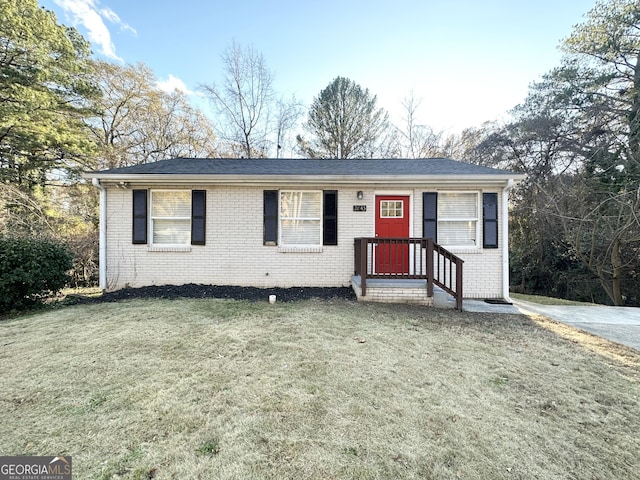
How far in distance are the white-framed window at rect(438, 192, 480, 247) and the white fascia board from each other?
0.38m

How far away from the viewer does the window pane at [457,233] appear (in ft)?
22.7

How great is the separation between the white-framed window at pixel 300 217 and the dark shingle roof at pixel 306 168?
0.60m

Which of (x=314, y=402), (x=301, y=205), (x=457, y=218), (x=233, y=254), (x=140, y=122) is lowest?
(x=314, y=402)

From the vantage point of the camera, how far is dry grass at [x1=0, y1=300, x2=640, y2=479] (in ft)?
5.99

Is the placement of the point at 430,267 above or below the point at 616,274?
above

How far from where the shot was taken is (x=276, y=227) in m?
7.09

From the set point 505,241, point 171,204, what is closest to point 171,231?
point 171,204

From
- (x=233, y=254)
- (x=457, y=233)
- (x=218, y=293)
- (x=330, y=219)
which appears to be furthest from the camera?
(x=233, y=254)

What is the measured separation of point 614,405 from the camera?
8.43ft

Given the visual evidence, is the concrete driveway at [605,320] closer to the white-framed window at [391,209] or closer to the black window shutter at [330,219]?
the white-framed window at [391,209]

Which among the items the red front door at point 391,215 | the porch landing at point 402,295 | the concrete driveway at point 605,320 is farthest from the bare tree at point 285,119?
the concrete driveway at point 605,320

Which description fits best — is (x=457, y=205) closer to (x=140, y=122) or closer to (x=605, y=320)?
(x=605, y=320)

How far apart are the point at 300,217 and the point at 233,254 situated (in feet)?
6.41

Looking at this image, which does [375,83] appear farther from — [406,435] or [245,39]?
[406,435]
